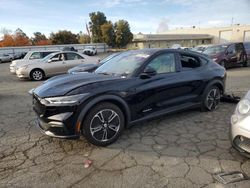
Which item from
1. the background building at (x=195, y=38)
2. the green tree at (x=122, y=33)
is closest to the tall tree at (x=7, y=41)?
the green tree at (x=122, y=33)

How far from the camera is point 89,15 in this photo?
61.9m

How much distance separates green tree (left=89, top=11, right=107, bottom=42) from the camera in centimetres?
5981

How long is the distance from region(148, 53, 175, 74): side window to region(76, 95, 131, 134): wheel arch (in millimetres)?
978

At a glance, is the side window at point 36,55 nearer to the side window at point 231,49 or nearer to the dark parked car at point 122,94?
the dark parked car at point 122,94

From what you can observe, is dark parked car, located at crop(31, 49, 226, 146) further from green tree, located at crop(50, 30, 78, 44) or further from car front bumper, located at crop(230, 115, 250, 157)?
green tree, located at crop(50, 30, 78, 44)

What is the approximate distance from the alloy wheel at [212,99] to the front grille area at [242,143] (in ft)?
7.81

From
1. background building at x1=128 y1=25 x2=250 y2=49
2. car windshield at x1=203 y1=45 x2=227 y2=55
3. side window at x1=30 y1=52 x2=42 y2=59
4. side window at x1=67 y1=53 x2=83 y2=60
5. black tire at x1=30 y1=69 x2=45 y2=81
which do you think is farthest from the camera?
background building at x1=128 y1=25 x2=250 y2=49

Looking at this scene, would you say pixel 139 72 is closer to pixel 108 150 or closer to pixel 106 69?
pixel 106 69

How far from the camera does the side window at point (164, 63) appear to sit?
451cm

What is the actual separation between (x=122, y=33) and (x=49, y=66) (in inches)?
1760

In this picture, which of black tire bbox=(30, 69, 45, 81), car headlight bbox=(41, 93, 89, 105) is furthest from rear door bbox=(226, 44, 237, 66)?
car headlight bbox=(41, 93, 89, 105)

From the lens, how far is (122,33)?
54.9 metres

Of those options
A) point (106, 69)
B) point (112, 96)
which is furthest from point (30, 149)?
point (106, 69)

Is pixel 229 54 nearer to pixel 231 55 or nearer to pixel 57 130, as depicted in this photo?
pixel 231 55
